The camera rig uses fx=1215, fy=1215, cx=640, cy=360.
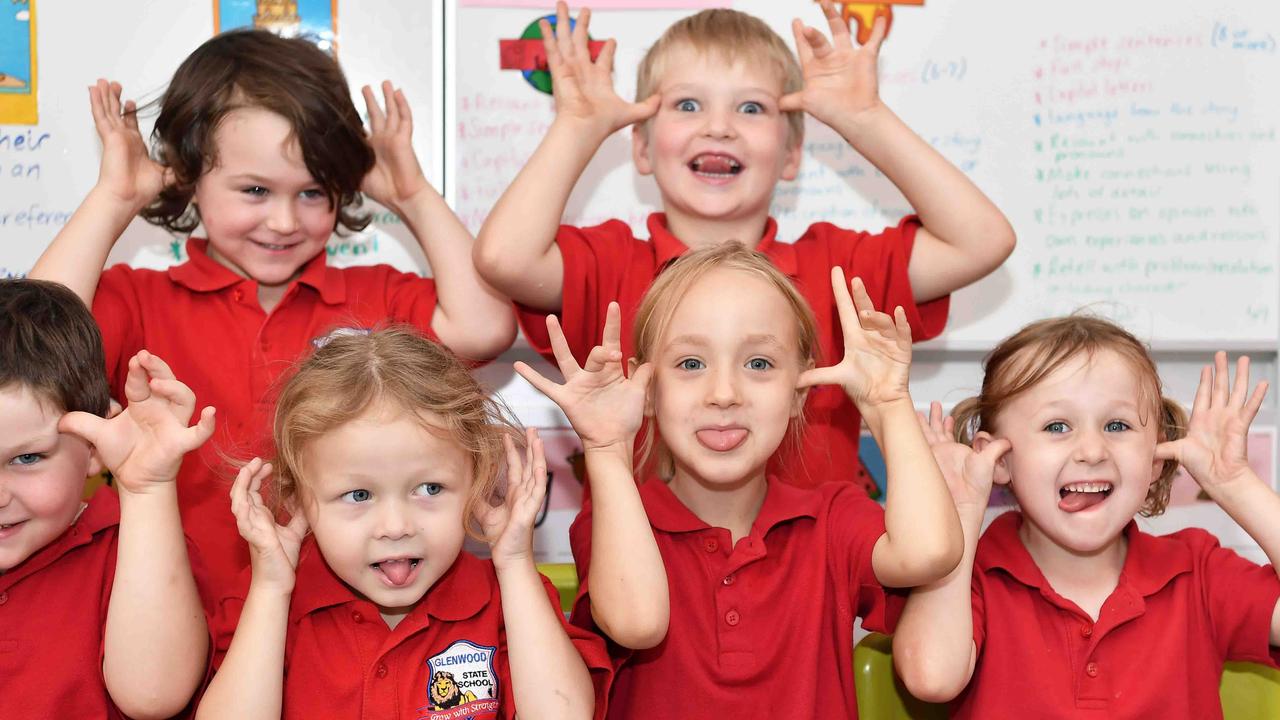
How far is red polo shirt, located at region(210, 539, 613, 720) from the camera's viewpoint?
57.6 inches

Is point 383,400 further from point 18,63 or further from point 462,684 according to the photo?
point 18,63

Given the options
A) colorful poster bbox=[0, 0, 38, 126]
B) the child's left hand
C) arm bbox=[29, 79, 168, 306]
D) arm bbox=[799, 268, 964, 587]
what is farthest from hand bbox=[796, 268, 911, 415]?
colorful poster bbox=[0, 0, 38, 126]

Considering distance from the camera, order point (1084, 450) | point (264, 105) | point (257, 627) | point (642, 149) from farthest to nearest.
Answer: point (642, 149), point (264, 105), point (1084, 450), point (257, 627)

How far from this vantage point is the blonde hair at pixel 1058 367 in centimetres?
172

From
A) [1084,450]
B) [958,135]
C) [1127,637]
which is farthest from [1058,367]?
[958,135]

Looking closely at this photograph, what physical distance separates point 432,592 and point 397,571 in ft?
0.24

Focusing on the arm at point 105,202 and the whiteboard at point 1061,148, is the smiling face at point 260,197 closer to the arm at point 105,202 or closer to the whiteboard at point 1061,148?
the arm at point 105,202

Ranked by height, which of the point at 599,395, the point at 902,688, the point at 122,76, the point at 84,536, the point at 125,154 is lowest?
the point at 902,688

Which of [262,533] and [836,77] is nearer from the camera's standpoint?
[262,533]

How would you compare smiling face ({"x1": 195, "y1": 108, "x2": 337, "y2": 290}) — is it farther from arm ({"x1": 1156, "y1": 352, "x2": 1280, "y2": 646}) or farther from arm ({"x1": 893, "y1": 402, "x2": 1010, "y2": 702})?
arm ({"x1": 1156, "y1": 352, "x2": 1280, "y2": 646})

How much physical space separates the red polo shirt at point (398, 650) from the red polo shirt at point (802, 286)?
0.60m

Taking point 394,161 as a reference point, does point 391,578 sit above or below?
below

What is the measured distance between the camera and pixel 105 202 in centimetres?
205

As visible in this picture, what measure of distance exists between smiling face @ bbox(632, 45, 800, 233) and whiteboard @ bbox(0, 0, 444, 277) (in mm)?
793
